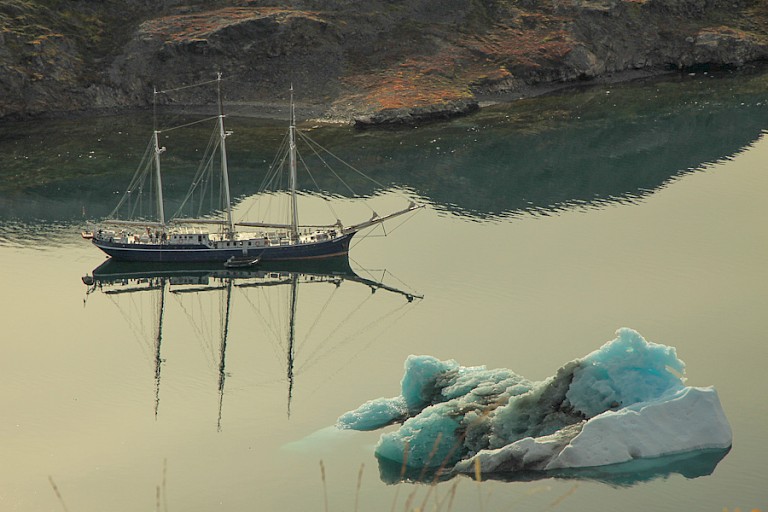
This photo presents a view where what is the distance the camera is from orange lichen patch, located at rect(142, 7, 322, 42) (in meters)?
128

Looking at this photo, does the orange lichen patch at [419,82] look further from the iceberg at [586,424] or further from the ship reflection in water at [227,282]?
the iceberg at [586,424]

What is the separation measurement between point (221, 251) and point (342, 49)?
51.3 m

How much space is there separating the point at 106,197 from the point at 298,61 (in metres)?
36.3

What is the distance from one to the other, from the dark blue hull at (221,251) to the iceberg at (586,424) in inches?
1130

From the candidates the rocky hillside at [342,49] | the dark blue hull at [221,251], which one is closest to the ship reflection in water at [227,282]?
the dark blue hull at [221,251]

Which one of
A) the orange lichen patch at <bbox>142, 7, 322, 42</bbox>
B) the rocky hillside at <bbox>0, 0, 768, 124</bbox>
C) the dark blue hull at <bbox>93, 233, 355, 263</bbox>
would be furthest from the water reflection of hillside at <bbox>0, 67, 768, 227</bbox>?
the orange lichen patch at <bbox>142, 7, 322, 42</bbox>

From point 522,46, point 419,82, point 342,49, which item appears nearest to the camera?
point 419,82

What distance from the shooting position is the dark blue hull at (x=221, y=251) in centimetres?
8238

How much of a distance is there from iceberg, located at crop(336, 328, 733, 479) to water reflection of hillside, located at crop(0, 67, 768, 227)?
38.5 metres

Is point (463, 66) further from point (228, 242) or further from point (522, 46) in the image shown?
point (228, 242)

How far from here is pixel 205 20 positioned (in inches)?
5153

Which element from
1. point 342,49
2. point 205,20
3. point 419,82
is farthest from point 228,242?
point 205,20

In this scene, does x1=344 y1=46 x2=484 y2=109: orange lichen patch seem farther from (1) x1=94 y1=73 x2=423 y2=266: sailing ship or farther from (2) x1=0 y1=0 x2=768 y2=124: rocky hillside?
(1) x1=94 y1=73 x2=423 y2=266: sailing ship

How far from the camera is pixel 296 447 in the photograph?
57031 mm
